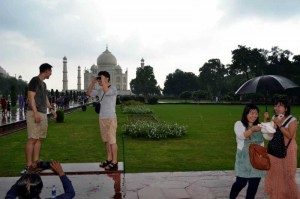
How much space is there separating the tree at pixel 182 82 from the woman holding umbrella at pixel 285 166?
78.7 m

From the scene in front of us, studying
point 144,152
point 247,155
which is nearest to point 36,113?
point 247,155

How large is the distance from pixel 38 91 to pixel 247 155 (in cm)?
321

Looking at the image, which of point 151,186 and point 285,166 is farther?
point 151,186

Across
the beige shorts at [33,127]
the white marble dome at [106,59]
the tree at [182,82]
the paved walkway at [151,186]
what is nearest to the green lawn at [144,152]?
the paved walkway at [151,186]

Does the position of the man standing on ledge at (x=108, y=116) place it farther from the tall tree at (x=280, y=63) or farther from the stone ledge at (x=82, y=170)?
the tall tree at (x=280, y=63)

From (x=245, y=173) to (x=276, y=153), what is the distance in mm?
592

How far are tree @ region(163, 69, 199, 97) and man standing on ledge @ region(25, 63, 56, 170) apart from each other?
78.5 m

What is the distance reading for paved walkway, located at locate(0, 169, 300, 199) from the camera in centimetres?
478

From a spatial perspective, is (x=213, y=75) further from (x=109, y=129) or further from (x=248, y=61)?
(x=109, y=129)

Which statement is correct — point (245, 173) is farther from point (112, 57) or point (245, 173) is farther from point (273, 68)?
point (112, 57)

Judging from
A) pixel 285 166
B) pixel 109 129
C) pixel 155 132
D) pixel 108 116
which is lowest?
pixel 155 132

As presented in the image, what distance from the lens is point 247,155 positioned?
13.6ft

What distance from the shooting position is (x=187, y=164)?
7.65 metres

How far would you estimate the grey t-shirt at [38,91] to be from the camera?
16.4 feet
